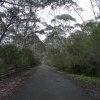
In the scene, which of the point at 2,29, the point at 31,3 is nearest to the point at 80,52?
the point at 2,29

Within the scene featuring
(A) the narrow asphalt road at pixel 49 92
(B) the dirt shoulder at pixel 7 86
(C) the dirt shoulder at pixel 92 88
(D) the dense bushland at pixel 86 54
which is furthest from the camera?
(D) the dense bushland at pixel 86 54

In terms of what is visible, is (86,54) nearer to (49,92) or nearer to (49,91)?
(49,91)

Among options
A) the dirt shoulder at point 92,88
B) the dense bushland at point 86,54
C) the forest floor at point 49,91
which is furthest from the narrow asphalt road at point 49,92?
the dense bushland at point 86,54

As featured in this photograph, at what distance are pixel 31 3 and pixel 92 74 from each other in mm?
17195

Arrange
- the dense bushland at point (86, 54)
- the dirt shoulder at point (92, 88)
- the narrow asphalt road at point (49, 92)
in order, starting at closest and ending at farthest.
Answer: the narrow asphalt road at point (49, 92)
the dirt shoulder at point (92, 88)
the dense bushland at point (86, 54)

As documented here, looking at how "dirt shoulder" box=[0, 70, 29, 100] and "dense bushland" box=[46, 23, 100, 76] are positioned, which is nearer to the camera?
"dirt shoulder" box=[0, 70, 29, 100]

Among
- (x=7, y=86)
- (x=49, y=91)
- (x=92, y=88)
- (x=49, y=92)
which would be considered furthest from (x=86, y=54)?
(x=49, y=92)

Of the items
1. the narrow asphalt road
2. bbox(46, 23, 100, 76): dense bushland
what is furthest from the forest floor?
bbox(46, 23, 100, 76): dense bushland

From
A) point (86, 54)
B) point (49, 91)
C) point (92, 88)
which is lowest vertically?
point (92, 88)

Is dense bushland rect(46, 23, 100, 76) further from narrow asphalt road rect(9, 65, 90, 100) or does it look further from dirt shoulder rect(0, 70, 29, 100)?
narrow asphalt road rect(9, 65, 90, 100)

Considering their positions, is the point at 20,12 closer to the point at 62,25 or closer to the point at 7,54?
the point at 7,54

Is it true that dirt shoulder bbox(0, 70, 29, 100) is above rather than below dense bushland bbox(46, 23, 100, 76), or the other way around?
below

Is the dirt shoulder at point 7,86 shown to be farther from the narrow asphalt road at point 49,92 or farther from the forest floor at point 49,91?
the narrow asphalt road at point 49,92

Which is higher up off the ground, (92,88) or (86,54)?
(86,54)
